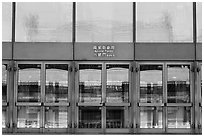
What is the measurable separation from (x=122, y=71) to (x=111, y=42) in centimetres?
86

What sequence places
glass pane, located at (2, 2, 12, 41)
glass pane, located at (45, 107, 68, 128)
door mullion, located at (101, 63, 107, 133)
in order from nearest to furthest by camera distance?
door mullion, located at (101, 63, 107, 133), glass pane, located at (45, 107, 68, 128), glass pane, located at (2, 2, 12, 41)

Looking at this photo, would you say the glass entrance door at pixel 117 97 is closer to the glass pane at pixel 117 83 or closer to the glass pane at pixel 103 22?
the glass pane at pixel 117 83

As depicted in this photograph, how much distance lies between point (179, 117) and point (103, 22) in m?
3.39

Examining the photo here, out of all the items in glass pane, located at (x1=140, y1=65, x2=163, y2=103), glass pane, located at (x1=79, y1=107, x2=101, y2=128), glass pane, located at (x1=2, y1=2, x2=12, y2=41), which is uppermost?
glass pane, located at (x1=2, y1=2, x2=12, y2=41)

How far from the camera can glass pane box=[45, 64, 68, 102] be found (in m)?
11.5

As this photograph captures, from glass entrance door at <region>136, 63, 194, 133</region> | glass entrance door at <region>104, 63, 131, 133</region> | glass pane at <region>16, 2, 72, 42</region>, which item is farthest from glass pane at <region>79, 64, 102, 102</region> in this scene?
glass entrance door at <region>136, 63, 194, 133</region>

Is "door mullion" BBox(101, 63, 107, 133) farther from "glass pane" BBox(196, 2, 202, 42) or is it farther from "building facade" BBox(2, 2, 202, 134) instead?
"glass pane" BBox(196, 2, 202, 42)

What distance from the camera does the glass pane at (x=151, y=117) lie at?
37.8 feet

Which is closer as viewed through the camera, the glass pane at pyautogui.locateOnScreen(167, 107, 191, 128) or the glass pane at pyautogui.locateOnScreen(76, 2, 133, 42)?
the glass pane at pyautogui.locateOnScreen(167, 107, 191, 128)

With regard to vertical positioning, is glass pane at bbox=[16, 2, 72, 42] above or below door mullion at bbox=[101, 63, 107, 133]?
above

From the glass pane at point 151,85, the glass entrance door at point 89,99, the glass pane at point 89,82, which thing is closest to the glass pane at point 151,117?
the glass pane at point 151,85

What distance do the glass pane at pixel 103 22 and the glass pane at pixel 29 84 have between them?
1519 millimetres

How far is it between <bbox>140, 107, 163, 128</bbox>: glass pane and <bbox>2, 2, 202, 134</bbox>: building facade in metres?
0.03

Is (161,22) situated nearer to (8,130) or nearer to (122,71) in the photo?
(122,71)
